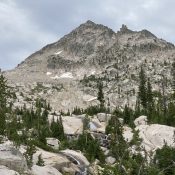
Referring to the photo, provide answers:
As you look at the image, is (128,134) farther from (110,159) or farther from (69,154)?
(69,154)

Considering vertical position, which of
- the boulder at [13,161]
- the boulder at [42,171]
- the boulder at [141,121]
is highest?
the boulder at [141,121]

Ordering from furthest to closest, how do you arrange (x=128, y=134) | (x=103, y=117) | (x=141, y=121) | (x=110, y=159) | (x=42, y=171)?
(x=103, y=117) → (x=141, y=121) → (x=128, y=134) → (x=110, y=159) → (x=42, y=171)

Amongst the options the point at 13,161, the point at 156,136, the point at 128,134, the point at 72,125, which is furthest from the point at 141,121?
the point at 13,161

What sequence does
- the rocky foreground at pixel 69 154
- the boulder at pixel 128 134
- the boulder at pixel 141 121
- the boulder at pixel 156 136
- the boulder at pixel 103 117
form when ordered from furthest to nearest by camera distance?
the boulder at pixel 103 117, the boulder at pixel 141 121, the boulder at pixel 128 134, the boulder at pixel 156 136, the rocky foreground at pixel 69 154

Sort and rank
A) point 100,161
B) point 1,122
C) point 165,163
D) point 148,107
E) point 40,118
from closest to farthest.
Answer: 1. point 165,163
2. point 100,161
3. point 1,122
4. point 40,118
5. point 148,107

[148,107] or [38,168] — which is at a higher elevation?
[148,107]

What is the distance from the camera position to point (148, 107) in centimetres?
12006

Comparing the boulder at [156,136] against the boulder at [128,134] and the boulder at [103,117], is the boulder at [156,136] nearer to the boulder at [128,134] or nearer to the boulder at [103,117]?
the boulder at [128,134]

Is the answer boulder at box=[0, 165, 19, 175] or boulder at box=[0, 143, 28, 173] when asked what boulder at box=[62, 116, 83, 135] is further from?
boulder at box=[0, 165, 19, 175]

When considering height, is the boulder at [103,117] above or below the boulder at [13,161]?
above

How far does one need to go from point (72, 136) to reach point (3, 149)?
153ft

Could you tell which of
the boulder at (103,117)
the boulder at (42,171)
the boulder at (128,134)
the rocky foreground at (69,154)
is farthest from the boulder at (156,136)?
the boulder at (42,171)

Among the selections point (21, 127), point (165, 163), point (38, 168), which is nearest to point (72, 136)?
point (21, 127)

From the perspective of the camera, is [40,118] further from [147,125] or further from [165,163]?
[165,163]
